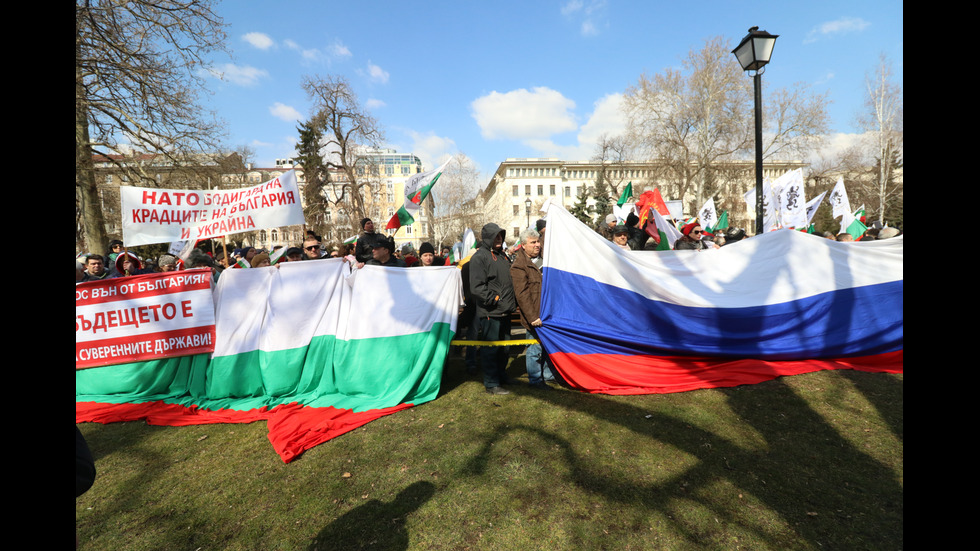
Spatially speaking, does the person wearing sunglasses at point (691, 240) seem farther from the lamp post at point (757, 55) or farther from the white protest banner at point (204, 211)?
the white protest banner at point (204, 211)

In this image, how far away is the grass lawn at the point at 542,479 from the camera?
8.64 feet

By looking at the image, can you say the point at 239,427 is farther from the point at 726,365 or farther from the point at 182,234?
the point at 726,365

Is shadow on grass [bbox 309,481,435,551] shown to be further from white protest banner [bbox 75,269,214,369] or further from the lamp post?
the lamp post

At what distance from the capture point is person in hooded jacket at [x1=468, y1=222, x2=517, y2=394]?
5246 mm

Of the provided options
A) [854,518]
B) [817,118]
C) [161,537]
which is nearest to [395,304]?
[161,537]

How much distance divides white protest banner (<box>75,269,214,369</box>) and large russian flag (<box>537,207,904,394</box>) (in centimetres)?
461

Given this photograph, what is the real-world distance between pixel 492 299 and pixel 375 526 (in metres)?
3.02

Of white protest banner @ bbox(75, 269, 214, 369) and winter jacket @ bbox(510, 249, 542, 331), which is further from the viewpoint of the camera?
white protest banner @ bbox(75, 269, 214, 369)

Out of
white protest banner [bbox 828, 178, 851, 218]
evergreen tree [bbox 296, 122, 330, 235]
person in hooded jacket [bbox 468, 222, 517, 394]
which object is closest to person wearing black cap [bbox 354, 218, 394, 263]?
person in hooded jacket [bbox 468, 222, 517, 394]

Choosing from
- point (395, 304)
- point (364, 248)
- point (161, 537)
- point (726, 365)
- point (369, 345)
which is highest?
point (364, 248)
